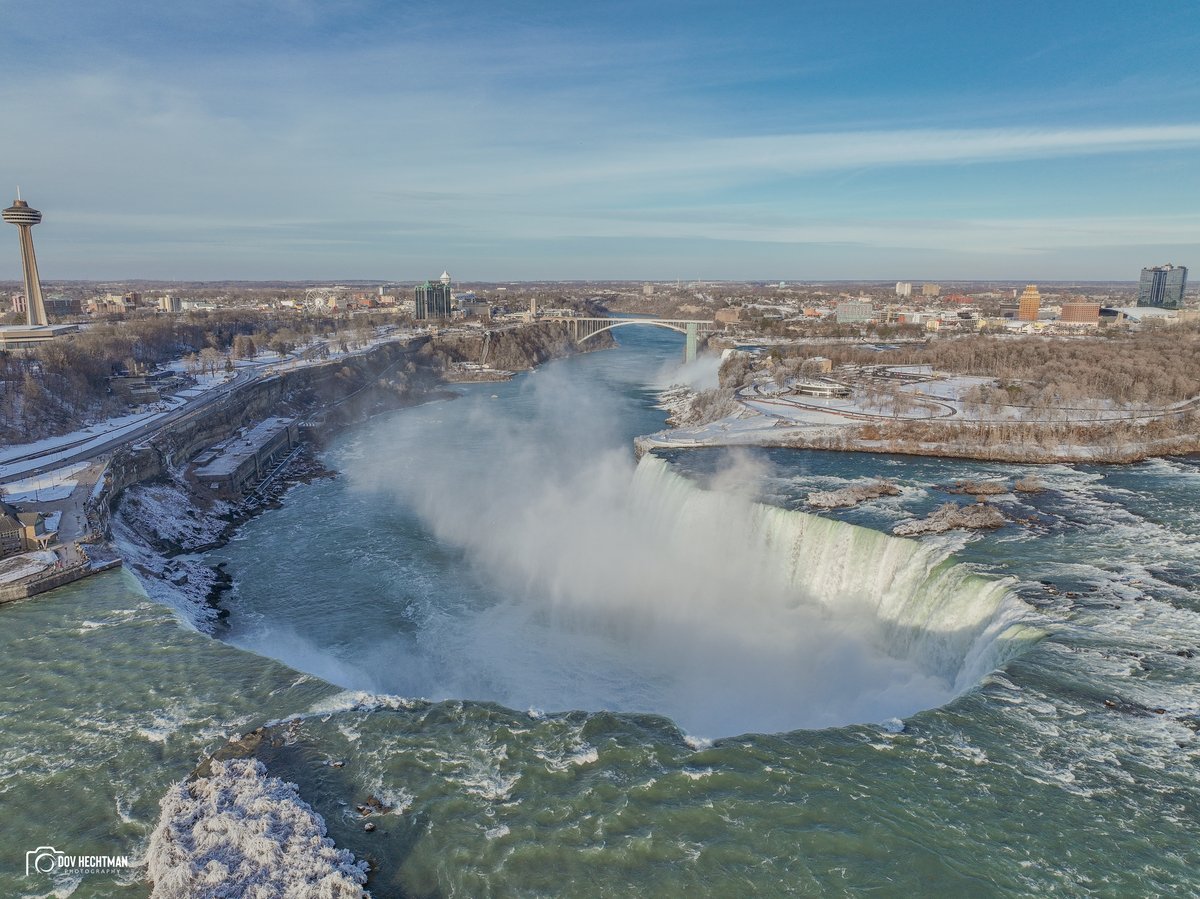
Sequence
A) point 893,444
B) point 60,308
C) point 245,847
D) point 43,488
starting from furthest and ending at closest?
1. point 60,308
2. point 893,444
3. point 43,488
4. point 245,847

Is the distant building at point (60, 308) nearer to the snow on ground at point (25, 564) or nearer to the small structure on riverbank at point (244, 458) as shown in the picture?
the small structure on riverbank at point (244, 458)

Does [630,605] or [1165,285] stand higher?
[1165,285]

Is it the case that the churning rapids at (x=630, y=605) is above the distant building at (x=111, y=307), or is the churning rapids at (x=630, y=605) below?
below

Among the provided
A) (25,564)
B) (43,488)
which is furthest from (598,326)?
(25,564)

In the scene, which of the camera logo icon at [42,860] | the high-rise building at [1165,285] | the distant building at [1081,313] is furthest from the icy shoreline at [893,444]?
the high-rise building at [1165,285]

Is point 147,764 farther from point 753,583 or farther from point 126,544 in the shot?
point 753,583

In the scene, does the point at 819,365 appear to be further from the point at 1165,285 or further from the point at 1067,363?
the point at 1165,285

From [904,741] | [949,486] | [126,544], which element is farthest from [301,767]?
[949,486]
